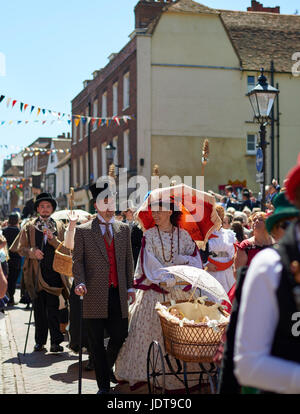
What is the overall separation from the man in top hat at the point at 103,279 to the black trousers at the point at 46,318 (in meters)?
2.28

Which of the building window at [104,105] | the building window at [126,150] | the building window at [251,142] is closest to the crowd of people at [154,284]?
the building window at [251,142]

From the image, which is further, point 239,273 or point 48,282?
point 48,282

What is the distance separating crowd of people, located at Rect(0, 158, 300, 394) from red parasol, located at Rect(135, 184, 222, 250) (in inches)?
1.8

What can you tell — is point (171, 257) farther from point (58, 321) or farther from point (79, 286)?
point (58, 321)

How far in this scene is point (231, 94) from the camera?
90.4 feet

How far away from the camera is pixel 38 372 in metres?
7.58

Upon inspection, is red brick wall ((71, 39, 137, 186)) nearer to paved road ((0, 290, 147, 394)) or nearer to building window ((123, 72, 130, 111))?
building window ((123, 72, 130, 111))

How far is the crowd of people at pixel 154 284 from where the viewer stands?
7.63ft

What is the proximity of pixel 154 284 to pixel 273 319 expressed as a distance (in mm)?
4148

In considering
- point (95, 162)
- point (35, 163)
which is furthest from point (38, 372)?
point (35, 163)

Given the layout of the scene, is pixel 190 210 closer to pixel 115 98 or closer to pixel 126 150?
pixel 126 150

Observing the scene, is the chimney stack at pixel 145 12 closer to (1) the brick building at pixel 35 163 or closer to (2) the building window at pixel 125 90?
(2) the building window at pixel 125 90

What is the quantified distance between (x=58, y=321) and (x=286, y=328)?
688 centimetres

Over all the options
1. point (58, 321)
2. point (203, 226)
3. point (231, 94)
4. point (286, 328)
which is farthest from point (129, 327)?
point (231, 94)
